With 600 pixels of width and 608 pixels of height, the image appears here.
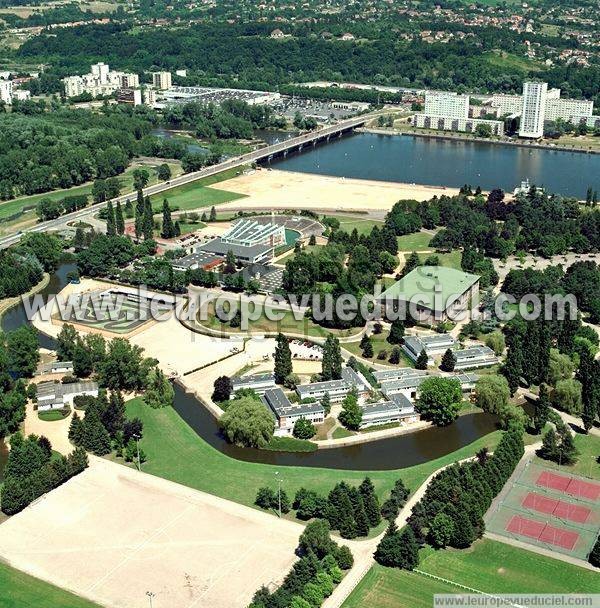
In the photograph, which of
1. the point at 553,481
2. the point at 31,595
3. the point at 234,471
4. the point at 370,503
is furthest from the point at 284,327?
the point at 31,595

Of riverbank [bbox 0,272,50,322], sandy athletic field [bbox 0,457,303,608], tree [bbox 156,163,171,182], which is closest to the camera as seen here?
sandy athletic field [bbox 0,457,303,608]

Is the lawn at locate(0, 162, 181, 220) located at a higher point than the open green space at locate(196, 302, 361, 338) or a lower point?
higher

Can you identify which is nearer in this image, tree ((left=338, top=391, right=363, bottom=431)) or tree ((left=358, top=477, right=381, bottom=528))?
tree ((left=358, top=477, right=381, bottom=528))

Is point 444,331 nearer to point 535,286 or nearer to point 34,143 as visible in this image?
point 535,286

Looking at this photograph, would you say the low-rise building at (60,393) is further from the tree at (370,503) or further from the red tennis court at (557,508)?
the red tennis court at (557,508)

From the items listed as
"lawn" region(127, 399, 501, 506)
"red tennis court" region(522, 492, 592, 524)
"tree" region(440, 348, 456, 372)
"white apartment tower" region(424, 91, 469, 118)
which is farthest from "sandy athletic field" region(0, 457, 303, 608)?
"white apartment tower" region(424, 91, 469, 118)

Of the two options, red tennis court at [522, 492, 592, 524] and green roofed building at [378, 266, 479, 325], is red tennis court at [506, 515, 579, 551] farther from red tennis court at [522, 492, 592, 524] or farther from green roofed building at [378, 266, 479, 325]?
green roofed building at [378, 266, 479, 325]

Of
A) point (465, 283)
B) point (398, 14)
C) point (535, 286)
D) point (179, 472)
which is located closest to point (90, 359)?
point (179, 472)

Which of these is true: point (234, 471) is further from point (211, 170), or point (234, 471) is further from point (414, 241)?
point (211, 170)
